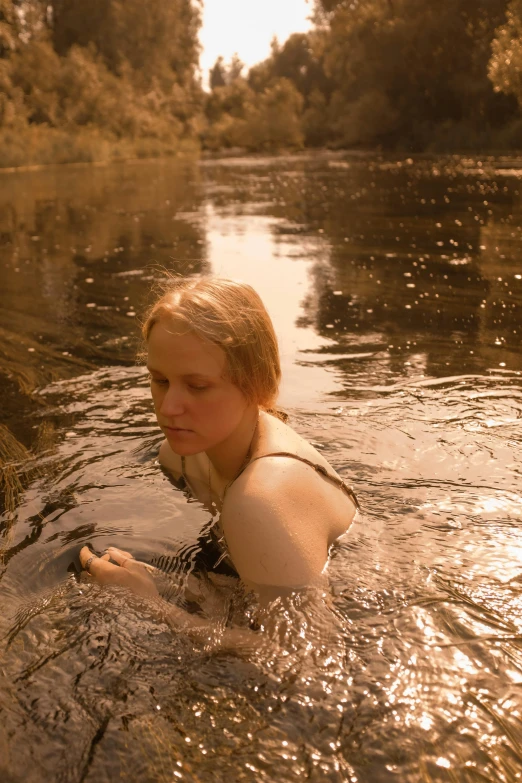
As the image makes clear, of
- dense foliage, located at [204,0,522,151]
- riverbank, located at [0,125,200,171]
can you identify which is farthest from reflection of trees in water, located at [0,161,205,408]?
dense foliage, located at [204,0,522,151]

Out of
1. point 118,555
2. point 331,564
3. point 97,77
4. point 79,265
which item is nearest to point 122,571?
point 118,555

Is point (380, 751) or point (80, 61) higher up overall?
point (80, 61)

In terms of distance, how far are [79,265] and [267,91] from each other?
202 feet

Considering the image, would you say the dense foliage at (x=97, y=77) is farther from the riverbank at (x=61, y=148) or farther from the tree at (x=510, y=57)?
the tree at (x=510, y=57)

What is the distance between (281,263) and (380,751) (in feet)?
30.6

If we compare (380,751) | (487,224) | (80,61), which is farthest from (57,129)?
(380,751)

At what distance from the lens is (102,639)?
2.74 m

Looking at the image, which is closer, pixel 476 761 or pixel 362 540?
pixel 476 761

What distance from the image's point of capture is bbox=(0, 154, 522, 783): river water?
2.25 m

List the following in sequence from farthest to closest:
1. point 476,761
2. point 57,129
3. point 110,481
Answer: point 57,129 → point 110,481 → point 476,761

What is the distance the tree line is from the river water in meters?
27.0

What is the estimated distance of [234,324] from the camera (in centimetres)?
291

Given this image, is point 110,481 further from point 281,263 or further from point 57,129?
point 57,129

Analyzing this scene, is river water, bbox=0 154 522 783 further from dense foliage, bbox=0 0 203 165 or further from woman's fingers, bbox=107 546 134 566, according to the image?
dense foliage, bbox=0 0 203 165
